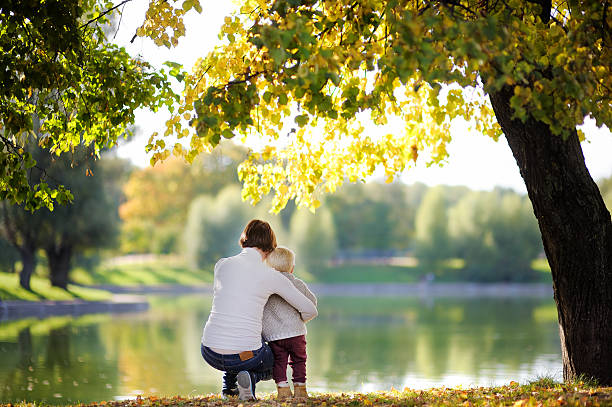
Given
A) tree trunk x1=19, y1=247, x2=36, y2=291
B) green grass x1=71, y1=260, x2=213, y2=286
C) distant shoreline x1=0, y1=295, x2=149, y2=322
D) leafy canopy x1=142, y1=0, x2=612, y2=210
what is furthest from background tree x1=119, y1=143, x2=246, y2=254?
leafy canopy x1=142, y1=0, x2=612, y2=210

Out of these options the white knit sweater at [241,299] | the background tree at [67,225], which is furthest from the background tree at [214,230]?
the white knit sweater at [241,299]

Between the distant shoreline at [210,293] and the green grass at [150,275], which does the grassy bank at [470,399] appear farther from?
the green grass at [150,275]

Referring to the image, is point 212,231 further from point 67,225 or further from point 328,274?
point 67,225

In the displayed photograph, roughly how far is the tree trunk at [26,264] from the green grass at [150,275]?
14.8 metres

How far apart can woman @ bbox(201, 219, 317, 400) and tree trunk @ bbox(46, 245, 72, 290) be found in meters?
22.0

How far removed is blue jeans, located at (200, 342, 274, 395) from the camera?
4297mm

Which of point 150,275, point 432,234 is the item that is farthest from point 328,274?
point 150,275

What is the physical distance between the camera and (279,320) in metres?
4.47

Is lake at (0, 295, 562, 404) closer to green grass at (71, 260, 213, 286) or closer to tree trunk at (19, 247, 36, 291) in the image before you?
tree trunk at (19, 247, 36, 291)

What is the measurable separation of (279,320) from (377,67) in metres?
1.69

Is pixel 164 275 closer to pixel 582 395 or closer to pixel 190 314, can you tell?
pixel 190 314

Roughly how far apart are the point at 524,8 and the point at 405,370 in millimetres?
7592

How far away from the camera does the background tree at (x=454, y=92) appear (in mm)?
3650

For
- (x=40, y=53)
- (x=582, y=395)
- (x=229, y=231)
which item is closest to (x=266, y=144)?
(x=40, y=53)
